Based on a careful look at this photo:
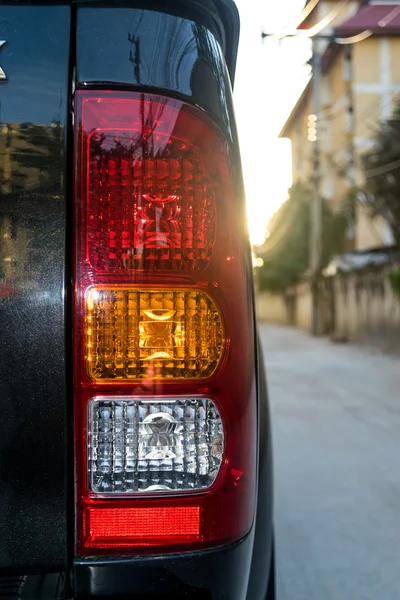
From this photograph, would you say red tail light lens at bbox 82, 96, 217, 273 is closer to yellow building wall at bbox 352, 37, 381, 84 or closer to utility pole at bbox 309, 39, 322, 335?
utility pole at bbox 309, 39, 322, 335

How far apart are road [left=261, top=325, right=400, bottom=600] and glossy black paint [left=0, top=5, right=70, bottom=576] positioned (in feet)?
5.62

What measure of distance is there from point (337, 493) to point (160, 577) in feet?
9.97

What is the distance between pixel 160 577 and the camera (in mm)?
1230

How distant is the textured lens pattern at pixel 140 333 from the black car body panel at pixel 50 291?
0.18ft

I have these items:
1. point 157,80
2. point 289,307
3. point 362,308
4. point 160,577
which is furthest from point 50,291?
point 289,307

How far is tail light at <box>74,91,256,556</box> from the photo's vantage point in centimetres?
123

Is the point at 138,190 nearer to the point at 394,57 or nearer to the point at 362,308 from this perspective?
the point at 362,308

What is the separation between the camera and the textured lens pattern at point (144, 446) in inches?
48.2

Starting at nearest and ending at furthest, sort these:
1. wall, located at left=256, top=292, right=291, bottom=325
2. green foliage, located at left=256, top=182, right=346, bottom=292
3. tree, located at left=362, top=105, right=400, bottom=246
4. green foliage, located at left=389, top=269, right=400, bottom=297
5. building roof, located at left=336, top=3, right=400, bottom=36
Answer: green foliage, located at left=389, top=269, right=400, bottom=297
tree, located at left=362, top=105, right=400, bottom=246
building roof, located at left=336, top=3, right=400, bottom=36
green foliage, located at left=256, top=182, right=346, bottom=292
wall, located at left=256, top=292, right=291, bottom=325

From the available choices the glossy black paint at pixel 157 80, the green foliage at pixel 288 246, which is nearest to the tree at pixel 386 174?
the green foliage at pixel 288 246

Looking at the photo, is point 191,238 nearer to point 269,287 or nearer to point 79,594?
point 79,594

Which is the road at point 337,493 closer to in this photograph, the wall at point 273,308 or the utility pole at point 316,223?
the utility pole at point 316,223

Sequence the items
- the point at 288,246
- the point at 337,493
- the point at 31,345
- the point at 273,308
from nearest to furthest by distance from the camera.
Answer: the point at 31,345, the point at 337,493, the point at 288,246, the point at 273,308

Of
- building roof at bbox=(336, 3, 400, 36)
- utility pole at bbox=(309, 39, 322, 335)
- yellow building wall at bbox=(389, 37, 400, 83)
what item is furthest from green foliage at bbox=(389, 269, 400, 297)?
yellow building wall at bbox=(389, 37, 400, 83)
